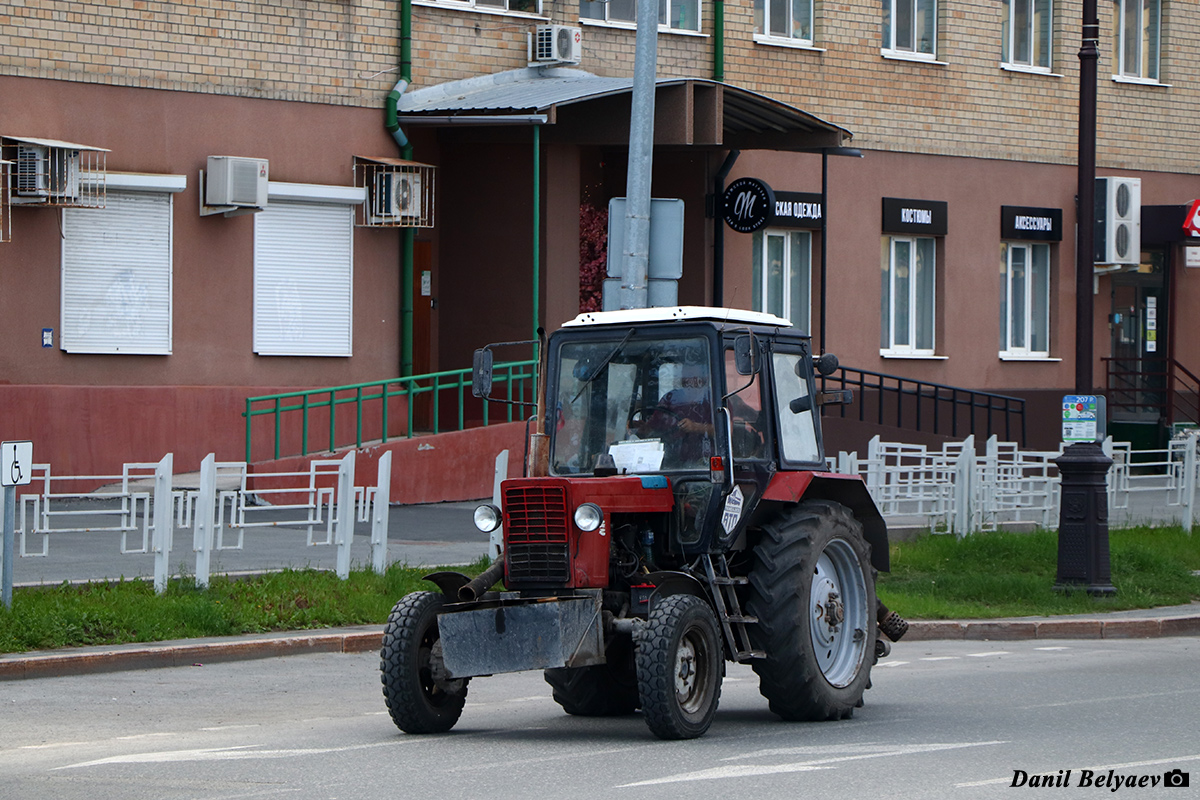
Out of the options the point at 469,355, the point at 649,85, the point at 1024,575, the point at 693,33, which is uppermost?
the point at 693,33

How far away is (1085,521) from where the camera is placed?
16.8 m

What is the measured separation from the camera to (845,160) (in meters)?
30.2

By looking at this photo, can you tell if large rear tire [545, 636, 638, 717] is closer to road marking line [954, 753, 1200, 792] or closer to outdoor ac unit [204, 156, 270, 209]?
road marking line [954, 753, 1200, 792]

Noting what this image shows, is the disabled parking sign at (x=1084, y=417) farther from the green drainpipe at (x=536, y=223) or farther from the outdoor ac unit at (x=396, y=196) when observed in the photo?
the outdoor ac unit at (x=396, y=196)

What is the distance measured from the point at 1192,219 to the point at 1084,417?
18.3m

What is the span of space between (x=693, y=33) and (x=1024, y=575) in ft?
43.2

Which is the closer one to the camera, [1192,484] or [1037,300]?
[1192,484]

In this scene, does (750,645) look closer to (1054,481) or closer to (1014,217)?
(1054,481)

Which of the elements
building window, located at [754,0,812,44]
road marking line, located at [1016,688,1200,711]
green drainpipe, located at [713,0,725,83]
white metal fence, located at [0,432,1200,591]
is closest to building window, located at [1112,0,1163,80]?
building window, located at [754,0,812,44]

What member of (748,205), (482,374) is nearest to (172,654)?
(482,374)

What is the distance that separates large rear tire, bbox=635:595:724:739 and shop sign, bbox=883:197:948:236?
21.8 meters

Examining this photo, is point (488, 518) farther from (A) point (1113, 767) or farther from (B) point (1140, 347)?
(B) point (1140, 347)

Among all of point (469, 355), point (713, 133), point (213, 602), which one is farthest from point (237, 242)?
point (213, 602)

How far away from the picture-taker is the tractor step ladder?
9.95 m
